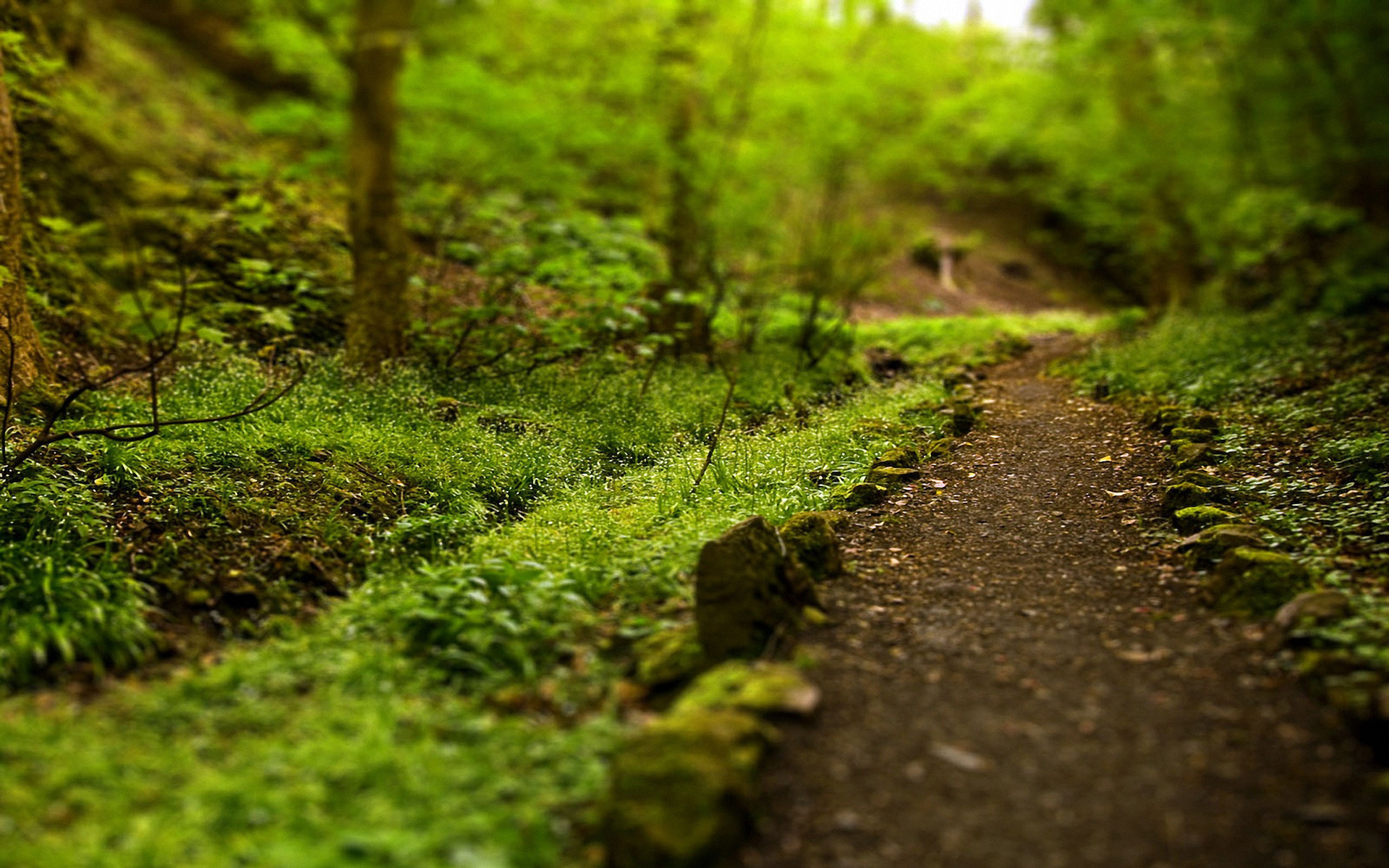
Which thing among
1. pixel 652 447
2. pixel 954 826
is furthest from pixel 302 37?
pixel 954 826

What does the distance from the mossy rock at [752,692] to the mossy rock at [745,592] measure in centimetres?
23

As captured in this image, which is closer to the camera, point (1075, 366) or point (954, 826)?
point (954, 826)

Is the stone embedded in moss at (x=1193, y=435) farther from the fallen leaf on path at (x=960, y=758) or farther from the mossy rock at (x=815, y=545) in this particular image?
the fallen leaf on path at (x=960, y=758)

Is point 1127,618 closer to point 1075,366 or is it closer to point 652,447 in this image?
point 652,447

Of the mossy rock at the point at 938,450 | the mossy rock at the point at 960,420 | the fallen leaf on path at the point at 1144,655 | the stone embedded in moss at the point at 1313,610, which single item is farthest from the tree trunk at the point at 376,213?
the stone embedded in moss at the point at 1313,610

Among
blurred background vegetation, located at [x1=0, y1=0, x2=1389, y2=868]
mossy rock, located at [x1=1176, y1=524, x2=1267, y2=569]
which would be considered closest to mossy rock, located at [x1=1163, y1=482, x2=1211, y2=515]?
blurred background vegetation, located at [x1=0, y1=0, x2=1389, y2=868]

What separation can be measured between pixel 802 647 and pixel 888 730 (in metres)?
0.63

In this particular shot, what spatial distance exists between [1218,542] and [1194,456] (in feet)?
5.84

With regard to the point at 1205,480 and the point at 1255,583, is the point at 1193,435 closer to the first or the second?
the point at 1205,480

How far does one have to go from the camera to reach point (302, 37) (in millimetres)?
12844

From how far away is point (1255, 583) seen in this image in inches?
157

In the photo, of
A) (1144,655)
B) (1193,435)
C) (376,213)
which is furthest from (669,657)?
(376,213)

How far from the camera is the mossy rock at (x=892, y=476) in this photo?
19.2ft

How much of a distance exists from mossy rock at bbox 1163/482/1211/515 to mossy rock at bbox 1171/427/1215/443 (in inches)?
53.8
